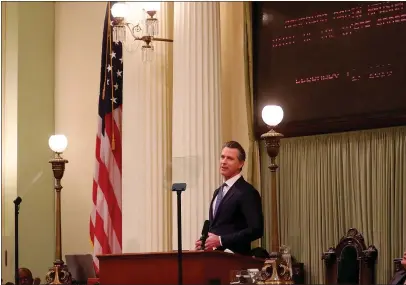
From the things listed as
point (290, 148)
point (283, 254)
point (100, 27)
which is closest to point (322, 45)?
point (290, 148)

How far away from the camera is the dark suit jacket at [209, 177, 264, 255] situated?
26.2 ft

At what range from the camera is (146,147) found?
1032 centimetres

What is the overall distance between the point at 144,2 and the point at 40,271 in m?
4.61

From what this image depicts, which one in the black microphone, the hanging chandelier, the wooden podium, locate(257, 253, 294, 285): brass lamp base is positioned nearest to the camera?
locate(257, 253, 294, 285): brass lamp base

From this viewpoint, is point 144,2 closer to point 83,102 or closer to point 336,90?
point 336,90

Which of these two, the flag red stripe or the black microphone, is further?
the flag red stripe

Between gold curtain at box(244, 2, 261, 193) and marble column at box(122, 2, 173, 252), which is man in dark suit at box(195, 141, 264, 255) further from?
gold curtain at box(244, 2, 261, 193)

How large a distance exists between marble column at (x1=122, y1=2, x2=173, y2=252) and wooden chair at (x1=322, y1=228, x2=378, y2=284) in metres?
1.99

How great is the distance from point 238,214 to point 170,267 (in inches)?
48.1

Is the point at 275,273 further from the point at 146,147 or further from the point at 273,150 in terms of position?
the point at 146,147

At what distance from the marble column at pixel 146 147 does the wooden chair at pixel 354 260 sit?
78.3 inches

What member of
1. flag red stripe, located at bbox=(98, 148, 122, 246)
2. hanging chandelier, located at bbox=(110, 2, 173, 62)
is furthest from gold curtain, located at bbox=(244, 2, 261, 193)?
flag red stripe, located at bbox=(98, 148, 122, 246)

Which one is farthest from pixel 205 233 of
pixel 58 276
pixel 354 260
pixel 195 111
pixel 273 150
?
pixel 195 111

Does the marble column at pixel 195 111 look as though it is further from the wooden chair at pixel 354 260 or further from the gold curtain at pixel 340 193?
the wooden chair at pixel 354 260
